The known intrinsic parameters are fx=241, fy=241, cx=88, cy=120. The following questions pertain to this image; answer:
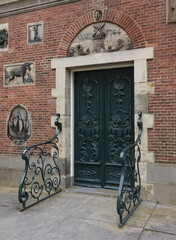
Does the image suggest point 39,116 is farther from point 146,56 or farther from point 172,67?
point 172,67

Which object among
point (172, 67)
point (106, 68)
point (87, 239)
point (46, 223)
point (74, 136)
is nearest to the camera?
point (87, 239)

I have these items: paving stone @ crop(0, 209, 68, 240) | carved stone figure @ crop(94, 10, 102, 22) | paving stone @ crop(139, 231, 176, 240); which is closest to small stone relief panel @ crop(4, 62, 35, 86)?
carved stone figure @ crop(94, 10, 102, 22)

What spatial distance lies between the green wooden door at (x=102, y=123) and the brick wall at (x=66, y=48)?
0.63m

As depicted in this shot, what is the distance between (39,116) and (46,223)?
9.27 feet

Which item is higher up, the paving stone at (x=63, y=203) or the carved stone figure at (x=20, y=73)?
Answer: the carved stone figure at (x=20, y=73)

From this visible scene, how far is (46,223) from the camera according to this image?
3889mm

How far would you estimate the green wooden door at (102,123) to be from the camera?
216 inches

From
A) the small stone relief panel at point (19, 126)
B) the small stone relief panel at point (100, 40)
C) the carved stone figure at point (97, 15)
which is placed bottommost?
the small stone relief panel at point (19, 126)

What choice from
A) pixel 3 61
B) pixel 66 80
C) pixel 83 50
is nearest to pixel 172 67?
pixel 83 50

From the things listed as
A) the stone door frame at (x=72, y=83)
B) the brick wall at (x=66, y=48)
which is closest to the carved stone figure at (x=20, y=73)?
the brick wall at (x=66, y=48)

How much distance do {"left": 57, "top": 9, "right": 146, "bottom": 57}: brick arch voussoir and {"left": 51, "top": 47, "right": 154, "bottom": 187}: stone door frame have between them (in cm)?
21

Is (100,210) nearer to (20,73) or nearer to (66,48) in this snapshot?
(66,48)

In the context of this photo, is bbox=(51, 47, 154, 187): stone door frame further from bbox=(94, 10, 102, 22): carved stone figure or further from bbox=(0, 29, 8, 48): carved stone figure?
bbox=(0, 29, 8, 48): carved stone figure

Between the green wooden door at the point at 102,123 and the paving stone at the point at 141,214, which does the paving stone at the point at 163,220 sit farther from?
the green wooden door at the point at 102,123
